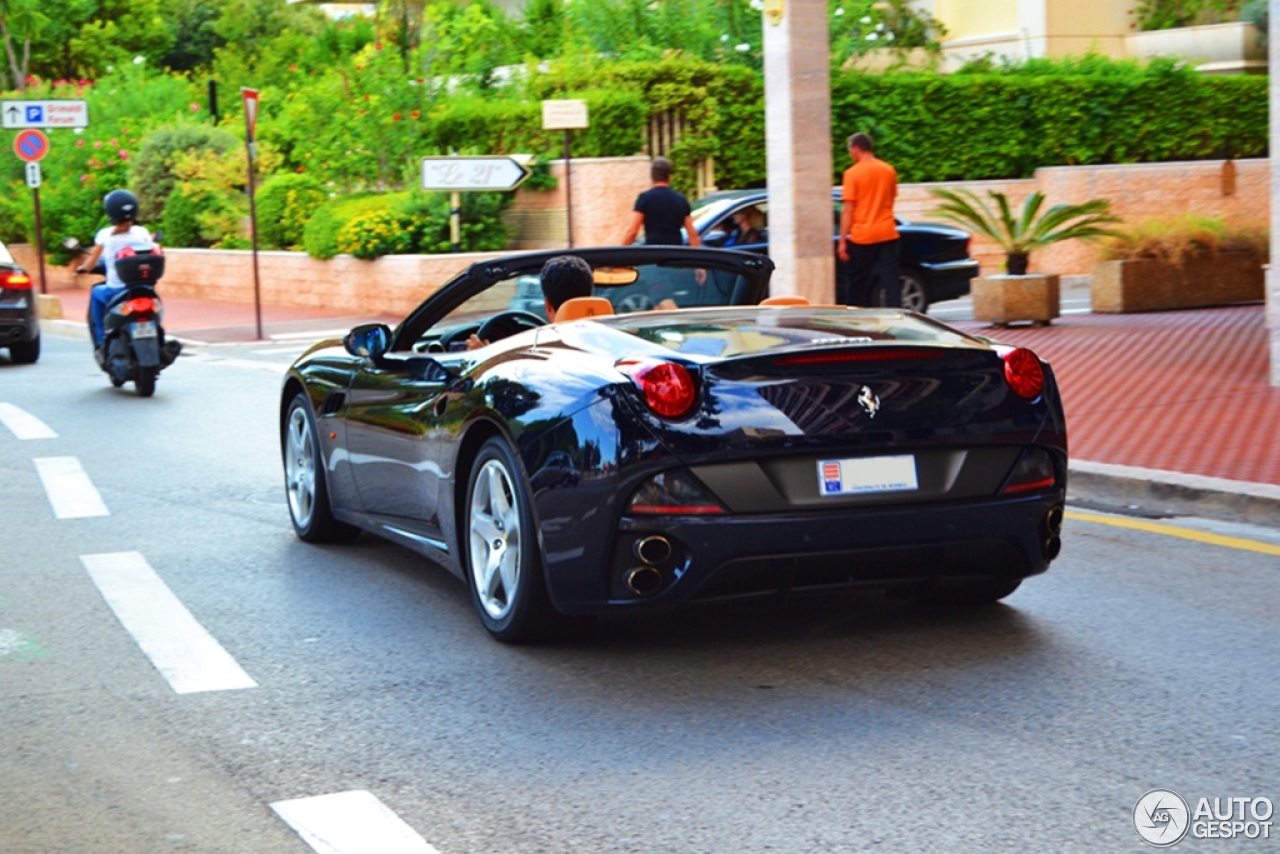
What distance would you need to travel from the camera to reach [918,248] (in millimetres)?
20656

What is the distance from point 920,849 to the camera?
4.20 metres

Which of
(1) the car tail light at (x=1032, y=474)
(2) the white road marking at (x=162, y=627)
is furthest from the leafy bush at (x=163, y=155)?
(1) the car tail light at (x=1032, y=474)

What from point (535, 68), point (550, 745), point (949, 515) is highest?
point (535, 68)

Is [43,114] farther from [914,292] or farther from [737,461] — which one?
[737,461]

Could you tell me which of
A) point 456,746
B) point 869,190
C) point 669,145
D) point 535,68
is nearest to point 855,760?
point 456,746

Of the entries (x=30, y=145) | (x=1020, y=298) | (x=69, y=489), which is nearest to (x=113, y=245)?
(x=69, y=489)

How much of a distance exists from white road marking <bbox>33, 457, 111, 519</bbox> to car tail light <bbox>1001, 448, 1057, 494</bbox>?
5.39m

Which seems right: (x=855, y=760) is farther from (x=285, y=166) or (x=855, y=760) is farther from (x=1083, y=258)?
(x=285, y=166)

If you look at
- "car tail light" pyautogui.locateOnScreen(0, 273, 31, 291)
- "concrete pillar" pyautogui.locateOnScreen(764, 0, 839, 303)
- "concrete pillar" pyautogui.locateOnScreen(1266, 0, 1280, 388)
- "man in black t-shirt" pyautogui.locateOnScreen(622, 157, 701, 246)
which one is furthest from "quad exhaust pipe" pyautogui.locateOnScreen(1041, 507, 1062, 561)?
"car tail light" pyautogui.locateOnScreen(0, 273, 31, 291)

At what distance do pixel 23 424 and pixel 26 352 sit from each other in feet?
22.0

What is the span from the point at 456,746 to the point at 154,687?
1311 mm

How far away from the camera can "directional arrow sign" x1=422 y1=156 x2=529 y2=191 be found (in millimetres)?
25031

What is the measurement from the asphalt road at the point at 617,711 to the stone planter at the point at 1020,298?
1101 centimetres

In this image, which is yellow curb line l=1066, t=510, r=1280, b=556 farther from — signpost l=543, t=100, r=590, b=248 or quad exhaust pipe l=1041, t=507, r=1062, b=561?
signpost l=543, t=100, r=590, b=248
